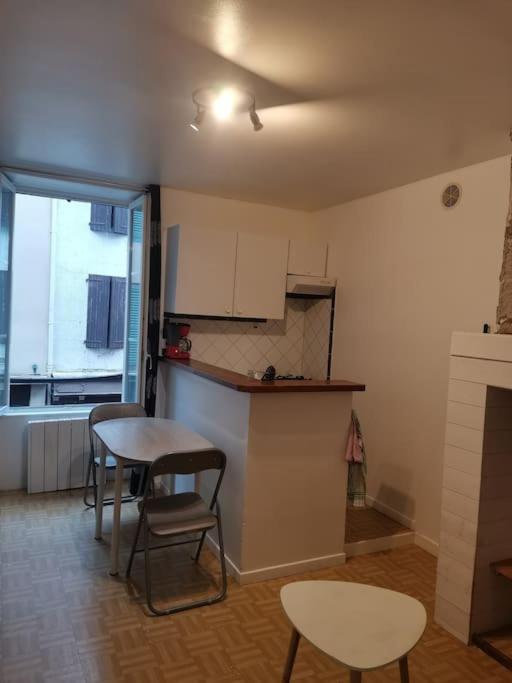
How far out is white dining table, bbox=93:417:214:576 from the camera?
2562 millimetres

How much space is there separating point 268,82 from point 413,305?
75.9 inches

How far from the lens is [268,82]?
2115mm

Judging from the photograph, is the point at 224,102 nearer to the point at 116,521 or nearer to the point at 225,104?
the point at 225,104

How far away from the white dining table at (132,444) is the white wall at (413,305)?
152 centimetres

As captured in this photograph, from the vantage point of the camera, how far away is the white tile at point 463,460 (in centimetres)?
226

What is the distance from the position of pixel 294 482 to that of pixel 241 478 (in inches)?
12.5

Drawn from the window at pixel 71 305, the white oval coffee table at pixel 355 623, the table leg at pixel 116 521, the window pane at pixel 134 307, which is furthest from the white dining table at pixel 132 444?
the window at pixel 71 305

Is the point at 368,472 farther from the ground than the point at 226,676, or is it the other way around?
the point at 368,472

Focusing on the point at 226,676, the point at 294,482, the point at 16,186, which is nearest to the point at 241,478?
the point at 294,482

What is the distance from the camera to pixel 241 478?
2691 millimetres

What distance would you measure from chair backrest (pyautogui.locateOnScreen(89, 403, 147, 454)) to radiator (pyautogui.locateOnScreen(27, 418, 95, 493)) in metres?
0.42

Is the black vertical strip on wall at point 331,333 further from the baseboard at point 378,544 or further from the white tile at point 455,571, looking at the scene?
the white tile at point 455,571

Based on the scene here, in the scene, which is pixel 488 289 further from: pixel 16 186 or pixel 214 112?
pixel 16 186

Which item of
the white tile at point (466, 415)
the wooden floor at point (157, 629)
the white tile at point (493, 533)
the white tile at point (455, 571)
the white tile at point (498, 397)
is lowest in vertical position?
the wooden floor at point (157, 629)
